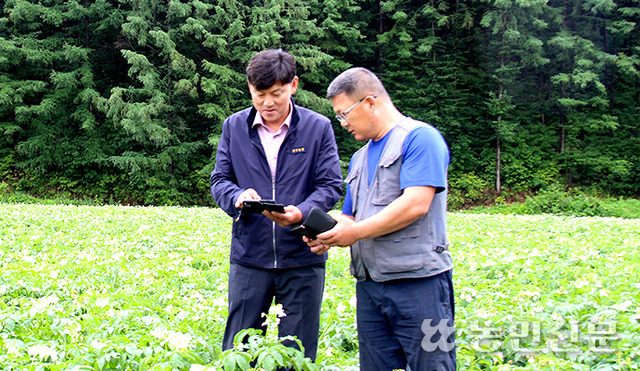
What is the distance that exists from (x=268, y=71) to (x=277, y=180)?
0.55m

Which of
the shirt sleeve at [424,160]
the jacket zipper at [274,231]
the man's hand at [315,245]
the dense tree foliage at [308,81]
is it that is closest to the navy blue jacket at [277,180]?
the jacket zipper at [274,231]

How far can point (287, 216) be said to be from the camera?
235cm

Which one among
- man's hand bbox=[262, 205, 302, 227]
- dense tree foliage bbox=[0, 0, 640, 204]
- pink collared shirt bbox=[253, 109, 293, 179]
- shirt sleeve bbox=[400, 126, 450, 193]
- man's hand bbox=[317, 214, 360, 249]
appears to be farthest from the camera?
dense tree foliage bbox=[0, 0, 640, 204]

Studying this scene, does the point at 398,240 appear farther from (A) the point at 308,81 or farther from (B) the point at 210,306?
(A) the point at 308,81

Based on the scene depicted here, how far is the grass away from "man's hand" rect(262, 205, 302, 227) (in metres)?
0.71

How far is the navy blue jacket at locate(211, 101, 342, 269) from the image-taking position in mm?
2521

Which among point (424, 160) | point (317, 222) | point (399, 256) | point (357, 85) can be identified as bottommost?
point (399, 256)

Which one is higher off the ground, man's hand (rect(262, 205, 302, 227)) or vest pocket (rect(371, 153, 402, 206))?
vest pocket (rect(371, 153, 402, 206))

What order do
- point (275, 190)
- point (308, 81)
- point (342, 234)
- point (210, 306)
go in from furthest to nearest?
point (308, 81) → point (210, 306) → point (275, 190) → point (342, 234)

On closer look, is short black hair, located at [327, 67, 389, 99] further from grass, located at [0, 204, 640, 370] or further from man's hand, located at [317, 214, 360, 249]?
grass, located at [0, 204, 640, 370]

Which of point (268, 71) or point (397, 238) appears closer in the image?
point (397, 238)

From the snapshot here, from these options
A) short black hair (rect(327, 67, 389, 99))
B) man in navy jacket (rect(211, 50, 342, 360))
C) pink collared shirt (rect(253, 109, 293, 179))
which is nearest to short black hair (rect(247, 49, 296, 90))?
man in navy jacket (rect(211, 50, 342, 360))

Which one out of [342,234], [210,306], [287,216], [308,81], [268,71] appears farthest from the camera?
[308,81]

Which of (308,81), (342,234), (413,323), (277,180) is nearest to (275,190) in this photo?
(277,180)
